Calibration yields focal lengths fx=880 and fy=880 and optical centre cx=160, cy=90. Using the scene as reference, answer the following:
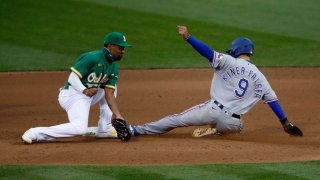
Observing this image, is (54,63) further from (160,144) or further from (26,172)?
(26,172)

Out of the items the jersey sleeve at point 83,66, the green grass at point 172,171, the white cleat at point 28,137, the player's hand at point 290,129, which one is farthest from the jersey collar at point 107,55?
the player's hand at point 290,129

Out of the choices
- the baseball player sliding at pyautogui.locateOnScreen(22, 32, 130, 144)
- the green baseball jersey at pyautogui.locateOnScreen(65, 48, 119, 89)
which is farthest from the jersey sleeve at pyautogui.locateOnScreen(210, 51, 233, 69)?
the green baseball jersey at pyautogui.locateOnScreen(65, 48, 119, 89)

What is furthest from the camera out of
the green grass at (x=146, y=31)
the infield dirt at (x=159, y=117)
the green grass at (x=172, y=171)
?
the green grass at (x=146, y=31)

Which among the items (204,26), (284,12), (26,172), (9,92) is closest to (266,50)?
(204,26)

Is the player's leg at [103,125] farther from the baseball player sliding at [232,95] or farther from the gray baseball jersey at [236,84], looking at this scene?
the gray baseball jersey at [236,84]

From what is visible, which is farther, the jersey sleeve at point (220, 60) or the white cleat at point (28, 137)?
the jersey sleeve at point (220, 60)

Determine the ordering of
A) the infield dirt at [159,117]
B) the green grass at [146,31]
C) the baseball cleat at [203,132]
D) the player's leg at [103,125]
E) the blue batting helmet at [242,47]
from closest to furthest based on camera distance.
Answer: the infield dirt at [159,117], the blue batting helmet at [242,47], the player's leg at [103,125], the baseball cleat at [203,132], the green grass at [146,31]
